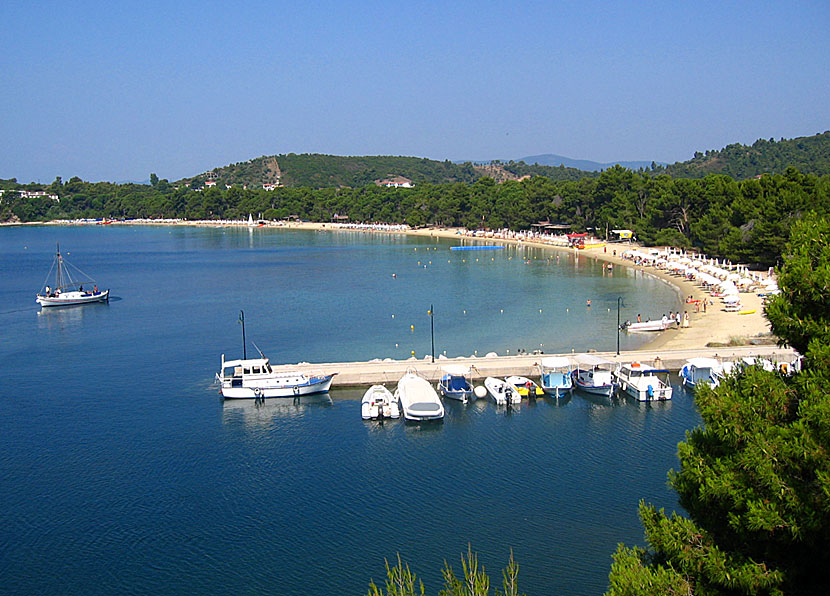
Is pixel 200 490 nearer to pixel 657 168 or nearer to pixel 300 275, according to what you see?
pixel 300 275

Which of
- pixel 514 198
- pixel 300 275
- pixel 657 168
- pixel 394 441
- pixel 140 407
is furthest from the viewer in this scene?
pixel 657 168

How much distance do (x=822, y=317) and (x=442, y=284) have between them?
5115 cm

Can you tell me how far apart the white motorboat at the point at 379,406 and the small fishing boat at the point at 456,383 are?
94.7 inches

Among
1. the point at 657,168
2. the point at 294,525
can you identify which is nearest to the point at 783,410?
the point at 294,525

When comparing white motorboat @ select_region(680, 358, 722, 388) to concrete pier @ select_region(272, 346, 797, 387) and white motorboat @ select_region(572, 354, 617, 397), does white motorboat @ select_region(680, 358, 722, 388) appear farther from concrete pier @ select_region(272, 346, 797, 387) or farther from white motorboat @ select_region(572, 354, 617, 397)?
white motorboat @ select_region(572, 354, 617, 397)

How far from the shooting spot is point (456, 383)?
27.9 m

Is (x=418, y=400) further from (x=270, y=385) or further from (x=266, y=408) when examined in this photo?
(x=270, y=385)

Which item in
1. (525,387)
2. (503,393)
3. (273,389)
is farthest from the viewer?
(273,389)

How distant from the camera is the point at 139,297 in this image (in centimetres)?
5631

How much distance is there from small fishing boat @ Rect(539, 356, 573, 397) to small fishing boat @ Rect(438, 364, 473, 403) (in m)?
2.84

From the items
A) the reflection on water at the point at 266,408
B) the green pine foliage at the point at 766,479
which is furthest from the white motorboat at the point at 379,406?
the green pine foliage at the point at 766,479

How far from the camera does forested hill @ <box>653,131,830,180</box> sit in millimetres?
158750

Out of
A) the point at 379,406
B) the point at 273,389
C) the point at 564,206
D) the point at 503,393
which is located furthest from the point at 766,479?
the point at 564,206

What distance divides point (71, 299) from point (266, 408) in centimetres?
3157
